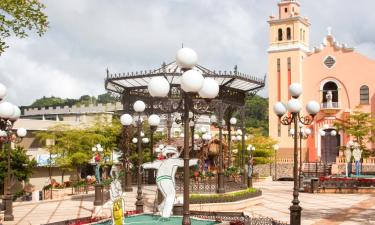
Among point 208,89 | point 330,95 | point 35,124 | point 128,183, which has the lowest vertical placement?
point 128,183

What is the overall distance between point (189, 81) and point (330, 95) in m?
37.7

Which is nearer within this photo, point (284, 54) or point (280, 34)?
point (284, 54)

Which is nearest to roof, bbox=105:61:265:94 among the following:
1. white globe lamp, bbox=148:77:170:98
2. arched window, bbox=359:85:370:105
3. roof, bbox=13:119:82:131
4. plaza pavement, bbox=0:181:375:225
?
plaza pavement, bbox=0:181:375:225

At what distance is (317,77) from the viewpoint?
45.4 metres

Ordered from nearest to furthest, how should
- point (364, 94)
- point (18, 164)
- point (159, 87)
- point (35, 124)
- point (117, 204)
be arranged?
point (159, 87), point (117, 204), point (18, 164), point (35, 124), point (364, 94)

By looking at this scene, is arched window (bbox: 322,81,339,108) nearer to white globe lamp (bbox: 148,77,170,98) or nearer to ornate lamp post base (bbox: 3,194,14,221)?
ornate lamp post base (bbox: 3,194,14,221)

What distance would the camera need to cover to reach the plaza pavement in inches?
643

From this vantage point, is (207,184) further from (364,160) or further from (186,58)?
(364,160)

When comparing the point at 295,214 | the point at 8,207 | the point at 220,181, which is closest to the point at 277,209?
the point at 220,181

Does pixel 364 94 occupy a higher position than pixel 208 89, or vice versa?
pixel 364 94

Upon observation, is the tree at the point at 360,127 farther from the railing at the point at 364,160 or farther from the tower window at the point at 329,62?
the tower window at the point at 329,62

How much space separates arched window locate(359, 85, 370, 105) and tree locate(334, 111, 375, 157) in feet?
7.18

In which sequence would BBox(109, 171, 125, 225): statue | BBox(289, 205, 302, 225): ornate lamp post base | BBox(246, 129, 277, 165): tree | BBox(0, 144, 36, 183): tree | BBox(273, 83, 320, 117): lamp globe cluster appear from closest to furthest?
BBox(109, 171, 125, 225): statue
BBox(289, 205, 302, 225): ornate lamp post base
BBox(273, 83, 320, 117): lamp globe cluster
BBox(0, 144, 36, 183): tree
BBox(246, 129, 277, 165): tree

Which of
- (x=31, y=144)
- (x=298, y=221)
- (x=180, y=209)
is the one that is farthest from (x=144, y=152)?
(x=298, y=221)
